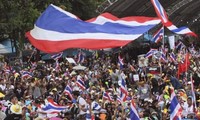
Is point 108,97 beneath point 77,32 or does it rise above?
beneath

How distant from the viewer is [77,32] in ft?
45.9

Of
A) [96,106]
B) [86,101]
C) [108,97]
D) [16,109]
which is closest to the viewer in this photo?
[16,109]

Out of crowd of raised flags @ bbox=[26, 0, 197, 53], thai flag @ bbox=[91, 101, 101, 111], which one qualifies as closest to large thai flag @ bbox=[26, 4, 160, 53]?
crowd of raised flags @ bbox=[26, 0, 197, 53]

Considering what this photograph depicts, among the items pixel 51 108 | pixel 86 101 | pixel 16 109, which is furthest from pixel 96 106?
pixel 16 109

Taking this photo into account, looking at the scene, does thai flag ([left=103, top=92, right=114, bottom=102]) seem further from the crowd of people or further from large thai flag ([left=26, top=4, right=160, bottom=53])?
large thai flag ([left=26, top=4, right=160, bottom=53])

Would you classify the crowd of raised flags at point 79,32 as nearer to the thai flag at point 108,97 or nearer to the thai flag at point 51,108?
the thai flag at point 51,108

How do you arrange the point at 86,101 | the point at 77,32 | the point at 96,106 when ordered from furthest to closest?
the point at 86,101 → the point at 96,106 → the point at 77,32

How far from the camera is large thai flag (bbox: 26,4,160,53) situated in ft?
44.2

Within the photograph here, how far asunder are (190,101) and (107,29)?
327 centimetres

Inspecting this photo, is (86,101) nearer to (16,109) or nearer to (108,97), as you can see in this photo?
(108,97)

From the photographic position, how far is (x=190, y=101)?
14.5m

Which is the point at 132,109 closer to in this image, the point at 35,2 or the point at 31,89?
the point at 31,89

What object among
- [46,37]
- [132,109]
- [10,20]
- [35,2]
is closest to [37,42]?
[46,37]

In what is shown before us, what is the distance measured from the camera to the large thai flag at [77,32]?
13461 mm
